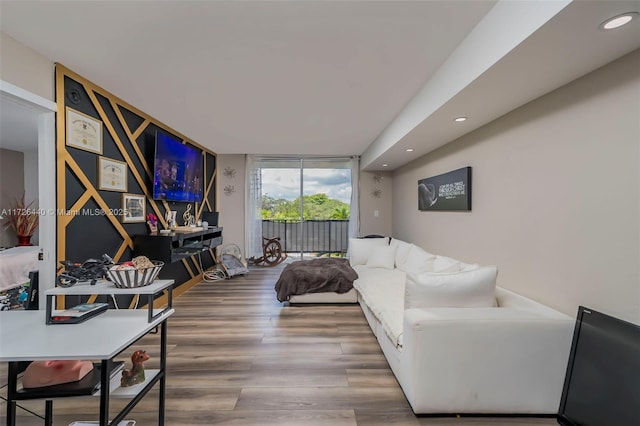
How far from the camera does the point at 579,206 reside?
1.67m

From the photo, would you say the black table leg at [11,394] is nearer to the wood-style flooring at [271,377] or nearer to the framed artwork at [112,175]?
the wood-style flooring at [271,377]

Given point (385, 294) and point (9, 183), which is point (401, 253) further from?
point (9, 183)

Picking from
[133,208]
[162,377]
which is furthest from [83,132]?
[162,377]

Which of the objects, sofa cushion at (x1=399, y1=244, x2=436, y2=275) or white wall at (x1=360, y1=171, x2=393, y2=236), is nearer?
sofa cushion at (x1=399, y1=244, x2=436, y2=275)

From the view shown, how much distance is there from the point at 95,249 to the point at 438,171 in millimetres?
4033

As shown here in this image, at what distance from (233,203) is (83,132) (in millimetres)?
3560

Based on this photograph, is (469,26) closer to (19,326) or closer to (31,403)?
(19,326)

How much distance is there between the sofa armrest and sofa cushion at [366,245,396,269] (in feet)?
7.81

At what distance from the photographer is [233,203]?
5.93 m

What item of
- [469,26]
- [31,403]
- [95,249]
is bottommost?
[31,403]

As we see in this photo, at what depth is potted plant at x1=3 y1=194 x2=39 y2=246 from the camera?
3.31 metres

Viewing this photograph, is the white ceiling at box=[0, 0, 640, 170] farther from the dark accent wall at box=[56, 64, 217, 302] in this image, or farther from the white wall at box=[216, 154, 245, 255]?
the white wall at box=[216, 154, 245, 255]

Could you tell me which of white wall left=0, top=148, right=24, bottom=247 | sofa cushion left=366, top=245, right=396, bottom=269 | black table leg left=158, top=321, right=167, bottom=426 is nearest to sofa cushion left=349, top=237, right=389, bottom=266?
sofa cushion left=366, top=245, right=396, bottom=269

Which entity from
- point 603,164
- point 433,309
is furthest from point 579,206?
point 433,309
